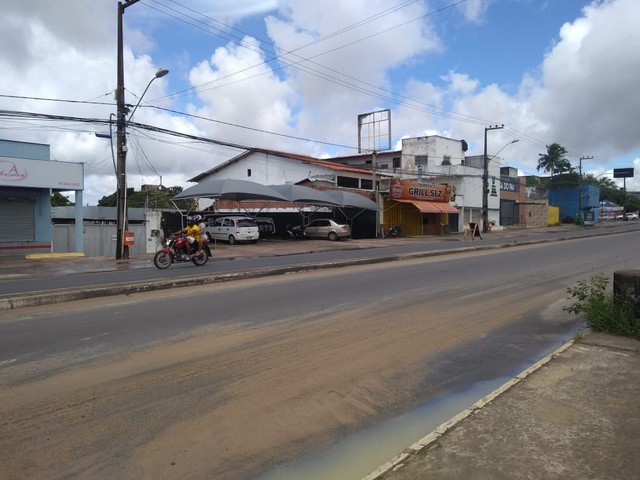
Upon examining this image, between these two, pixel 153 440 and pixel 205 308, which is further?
pixel 205 308

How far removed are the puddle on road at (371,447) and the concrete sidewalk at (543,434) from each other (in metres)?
0.29

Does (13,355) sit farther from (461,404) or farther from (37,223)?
(37,223)

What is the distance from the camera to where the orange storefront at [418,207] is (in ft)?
130

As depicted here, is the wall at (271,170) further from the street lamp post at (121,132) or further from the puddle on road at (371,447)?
the puddle on road at (371,447)

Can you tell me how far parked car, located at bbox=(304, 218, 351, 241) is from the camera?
33.2 meters

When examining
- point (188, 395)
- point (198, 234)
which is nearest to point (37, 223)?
point (198, 234)

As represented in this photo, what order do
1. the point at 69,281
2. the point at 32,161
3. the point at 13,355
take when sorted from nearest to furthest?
the point at 13,355 < the point at 69,281 < the point at 32,161

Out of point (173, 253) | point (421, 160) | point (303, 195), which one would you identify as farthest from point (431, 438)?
point (421, 160)

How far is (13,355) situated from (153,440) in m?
3.24

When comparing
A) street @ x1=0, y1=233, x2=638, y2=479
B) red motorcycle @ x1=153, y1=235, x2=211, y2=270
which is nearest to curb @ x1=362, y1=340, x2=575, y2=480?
street @ x1=0, y1=233, x2=638, y2=479

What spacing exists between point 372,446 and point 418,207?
119ft

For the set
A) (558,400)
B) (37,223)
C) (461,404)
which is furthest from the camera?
(37,223)

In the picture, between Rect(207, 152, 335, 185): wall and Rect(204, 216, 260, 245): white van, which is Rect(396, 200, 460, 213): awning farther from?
Rect(204, 216, 260, 245): white van

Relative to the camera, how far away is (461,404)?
183 inches
